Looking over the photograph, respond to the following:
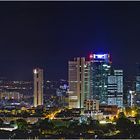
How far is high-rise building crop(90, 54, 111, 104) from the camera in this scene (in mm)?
9931

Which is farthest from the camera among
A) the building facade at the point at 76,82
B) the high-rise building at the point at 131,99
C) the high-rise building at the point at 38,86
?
the building facade at the point at 76,82

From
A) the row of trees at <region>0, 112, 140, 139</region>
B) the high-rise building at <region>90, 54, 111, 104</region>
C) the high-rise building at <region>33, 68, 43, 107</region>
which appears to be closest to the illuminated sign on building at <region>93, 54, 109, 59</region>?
the high-rise building at <region>90, 54, 111, 104</region>

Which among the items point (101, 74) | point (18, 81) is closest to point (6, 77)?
point (18, 81)

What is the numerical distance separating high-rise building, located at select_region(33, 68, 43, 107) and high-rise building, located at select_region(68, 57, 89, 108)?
59 cm

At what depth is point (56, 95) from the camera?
28.9 ft

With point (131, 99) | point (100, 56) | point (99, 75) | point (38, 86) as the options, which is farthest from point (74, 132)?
point (99, 75)

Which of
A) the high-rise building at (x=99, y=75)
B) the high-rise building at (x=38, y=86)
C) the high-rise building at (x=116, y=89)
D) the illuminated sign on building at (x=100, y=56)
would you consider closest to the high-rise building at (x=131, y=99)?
the high-rise building at (x=116, y=89)

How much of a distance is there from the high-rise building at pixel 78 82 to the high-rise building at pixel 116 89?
21.5 inches

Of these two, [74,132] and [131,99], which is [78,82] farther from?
[74,132]

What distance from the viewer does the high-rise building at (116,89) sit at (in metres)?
9.48

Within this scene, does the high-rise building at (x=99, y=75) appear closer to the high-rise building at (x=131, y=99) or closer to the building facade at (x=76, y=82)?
the building facade at (x=76, y=82)

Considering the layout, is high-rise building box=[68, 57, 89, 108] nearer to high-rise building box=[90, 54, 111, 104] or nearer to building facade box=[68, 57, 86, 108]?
building facade box=[68, 57, 86, 108]

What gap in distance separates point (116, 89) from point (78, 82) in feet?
2.61

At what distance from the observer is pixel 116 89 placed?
970 centimetres
